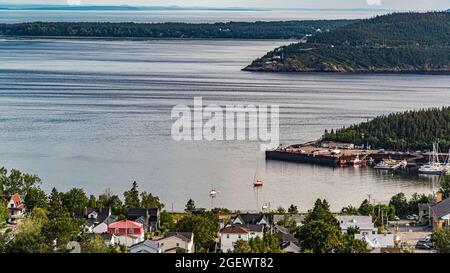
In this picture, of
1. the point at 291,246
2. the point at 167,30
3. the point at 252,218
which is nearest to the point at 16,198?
the point at 252,218

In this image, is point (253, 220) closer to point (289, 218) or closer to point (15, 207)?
point (289, 218)

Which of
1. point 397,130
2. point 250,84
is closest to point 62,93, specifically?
point 250,84

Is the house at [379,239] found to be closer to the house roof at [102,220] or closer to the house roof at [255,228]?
the house roof at [255,228]

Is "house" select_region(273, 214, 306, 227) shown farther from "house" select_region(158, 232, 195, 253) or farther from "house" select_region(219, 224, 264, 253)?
"house" select_region(158, 232, 195, 253)

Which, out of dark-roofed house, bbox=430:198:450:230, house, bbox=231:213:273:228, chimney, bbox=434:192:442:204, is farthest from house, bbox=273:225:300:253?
chimney, bbox=434:192:442:204

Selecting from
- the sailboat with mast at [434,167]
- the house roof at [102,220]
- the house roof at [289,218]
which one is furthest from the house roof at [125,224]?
the sailboat with mast at [434,167]
